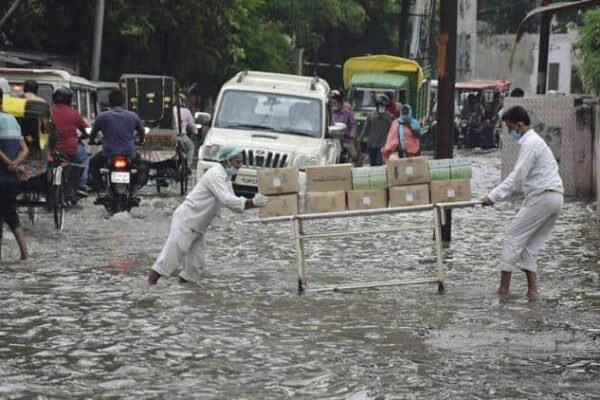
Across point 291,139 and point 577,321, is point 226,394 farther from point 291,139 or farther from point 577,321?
point 291,139

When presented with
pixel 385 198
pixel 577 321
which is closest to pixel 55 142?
pixel 385 198

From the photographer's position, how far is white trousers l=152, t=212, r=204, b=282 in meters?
13.3

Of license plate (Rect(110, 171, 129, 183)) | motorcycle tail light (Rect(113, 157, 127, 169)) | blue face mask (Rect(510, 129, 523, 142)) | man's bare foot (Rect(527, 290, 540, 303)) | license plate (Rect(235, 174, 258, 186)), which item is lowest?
man's bare foot (Rect(527, 290, 540, 303))

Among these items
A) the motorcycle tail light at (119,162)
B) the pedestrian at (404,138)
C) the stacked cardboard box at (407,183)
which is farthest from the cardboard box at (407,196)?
the pedestrian at (404,138)

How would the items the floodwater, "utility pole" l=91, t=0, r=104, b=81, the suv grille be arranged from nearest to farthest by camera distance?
the floodwater
the suv grille
"utility pole" l=91, t=0, r=104, b=81

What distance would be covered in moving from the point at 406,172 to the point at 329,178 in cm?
67

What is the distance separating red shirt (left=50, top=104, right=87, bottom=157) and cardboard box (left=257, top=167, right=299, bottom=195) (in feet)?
25.4

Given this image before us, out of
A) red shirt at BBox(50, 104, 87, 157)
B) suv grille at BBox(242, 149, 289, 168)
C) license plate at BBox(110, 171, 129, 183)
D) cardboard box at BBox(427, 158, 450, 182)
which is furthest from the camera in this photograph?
suv grille at BBox(242, 149, 289, 168)

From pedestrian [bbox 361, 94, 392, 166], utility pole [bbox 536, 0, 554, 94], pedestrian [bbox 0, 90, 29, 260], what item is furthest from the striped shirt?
utility pole [bbox 536, 0, 554, 94]

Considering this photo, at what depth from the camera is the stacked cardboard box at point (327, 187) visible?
12.7 metres

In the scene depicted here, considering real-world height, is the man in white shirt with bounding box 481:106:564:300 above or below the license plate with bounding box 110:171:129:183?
above

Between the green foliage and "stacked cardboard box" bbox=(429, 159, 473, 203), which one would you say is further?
the green foliage

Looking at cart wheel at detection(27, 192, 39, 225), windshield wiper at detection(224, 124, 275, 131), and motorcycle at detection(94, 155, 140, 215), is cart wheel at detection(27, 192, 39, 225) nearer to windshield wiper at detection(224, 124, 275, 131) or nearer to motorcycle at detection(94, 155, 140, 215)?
motorcycle at detection(94, 155, 140, 215)

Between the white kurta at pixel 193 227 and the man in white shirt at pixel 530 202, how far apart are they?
94.4 inches
